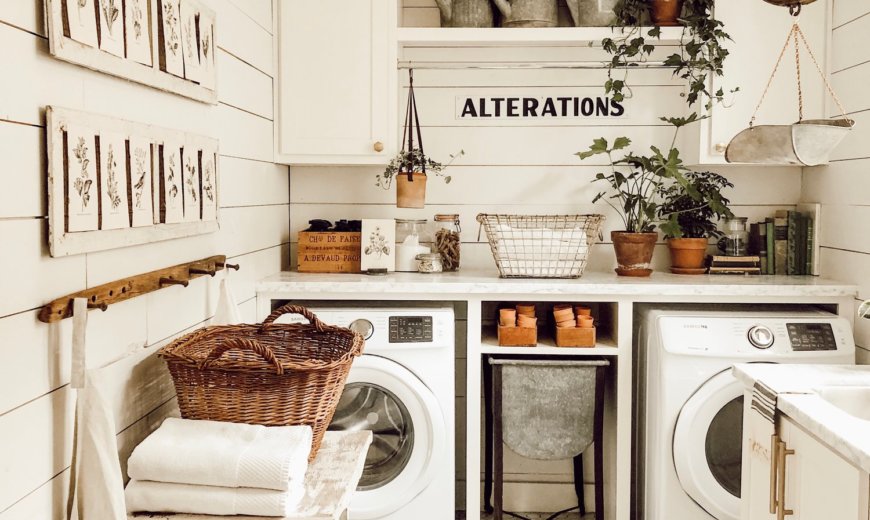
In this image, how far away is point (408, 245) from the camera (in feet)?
9.71

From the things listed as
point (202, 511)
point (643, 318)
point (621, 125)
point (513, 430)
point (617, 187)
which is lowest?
point (513, 430)

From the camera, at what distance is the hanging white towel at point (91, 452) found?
129 cm

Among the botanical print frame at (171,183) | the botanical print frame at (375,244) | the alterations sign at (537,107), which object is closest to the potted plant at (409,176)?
the botanical print frame at (375,244)

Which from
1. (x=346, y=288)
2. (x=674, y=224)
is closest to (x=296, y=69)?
(x=346, y=288)

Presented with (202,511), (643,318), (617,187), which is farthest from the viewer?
(617,187)

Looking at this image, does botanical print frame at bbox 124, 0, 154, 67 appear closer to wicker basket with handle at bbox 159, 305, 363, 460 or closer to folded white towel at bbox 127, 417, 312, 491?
wicker basket with handle at bbox 159, 305, 363, 460

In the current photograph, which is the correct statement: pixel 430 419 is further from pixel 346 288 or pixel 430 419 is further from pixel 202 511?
pixel 202 511

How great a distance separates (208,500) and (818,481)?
50.5 inches

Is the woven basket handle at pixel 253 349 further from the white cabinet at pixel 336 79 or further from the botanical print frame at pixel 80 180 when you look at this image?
the white cabinet at pixel 336 79

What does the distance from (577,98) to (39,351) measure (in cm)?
237

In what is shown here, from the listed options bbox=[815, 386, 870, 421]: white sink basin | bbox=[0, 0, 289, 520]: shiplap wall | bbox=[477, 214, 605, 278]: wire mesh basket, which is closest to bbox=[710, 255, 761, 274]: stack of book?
bbox=[477, 214, 605, 278]: wire mesh basket

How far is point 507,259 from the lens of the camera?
276cm

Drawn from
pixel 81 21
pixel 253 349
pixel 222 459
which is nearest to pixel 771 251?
pixel 253 349

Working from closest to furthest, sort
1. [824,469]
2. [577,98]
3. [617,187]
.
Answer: [824,469] → [617,187] → [577,98]
